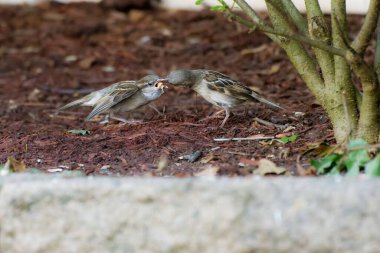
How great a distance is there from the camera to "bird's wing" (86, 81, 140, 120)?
26.5ft

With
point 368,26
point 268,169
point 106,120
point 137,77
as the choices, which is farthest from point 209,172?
point 137,77

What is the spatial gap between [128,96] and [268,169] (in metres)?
3.09

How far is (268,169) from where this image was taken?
5348mm

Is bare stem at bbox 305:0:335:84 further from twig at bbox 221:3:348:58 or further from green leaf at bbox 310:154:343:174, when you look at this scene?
green leaf at bbox 310:154:343:174

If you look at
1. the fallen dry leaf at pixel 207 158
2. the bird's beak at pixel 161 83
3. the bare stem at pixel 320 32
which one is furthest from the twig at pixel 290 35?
the bird's beak at pixel 161 83

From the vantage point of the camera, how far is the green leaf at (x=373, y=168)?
4.94 m

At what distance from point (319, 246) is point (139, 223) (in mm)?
975

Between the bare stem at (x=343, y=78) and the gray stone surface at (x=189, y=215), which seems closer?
Answer: the gray stone surface at (x=189, y=215)

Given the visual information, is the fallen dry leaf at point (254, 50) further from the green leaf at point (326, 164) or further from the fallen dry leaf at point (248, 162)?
the green leaf at point (326, 164)

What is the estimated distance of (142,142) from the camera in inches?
262

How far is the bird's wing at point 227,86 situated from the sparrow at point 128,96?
1.73ft

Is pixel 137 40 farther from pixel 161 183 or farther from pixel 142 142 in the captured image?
pixel 161 183

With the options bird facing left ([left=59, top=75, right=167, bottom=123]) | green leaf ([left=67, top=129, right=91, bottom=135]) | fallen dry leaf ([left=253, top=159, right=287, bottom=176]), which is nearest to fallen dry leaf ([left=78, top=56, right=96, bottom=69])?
bird facing left ([left=59, top=75, right=167, bottom=123])

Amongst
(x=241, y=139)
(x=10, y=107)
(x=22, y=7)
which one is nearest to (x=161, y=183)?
(x=241, y=139)
